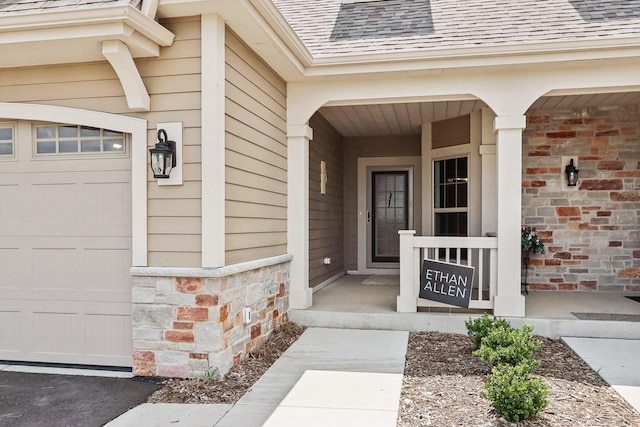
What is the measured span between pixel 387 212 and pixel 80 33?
19.1 feet

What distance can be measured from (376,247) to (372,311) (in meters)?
3.39

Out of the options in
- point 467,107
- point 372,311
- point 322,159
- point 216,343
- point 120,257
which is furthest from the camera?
point 322,159

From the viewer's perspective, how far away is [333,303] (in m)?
5.30

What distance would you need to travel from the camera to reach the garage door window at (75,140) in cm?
374

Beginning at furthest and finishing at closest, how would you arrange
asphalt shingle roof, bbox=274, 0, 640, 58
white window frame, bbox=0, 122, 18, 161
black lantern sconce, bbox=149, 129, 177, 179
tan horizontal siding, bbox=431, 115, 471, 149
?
tan horizontal siding, bbox=431, 115, 471, 149 < asphalt shingle roof, bbox=274, 0, 640, 58 < white window frame, bbox=0, 122, 18, 161 < black lantern sconce, bbox=149, 129, 177, 179

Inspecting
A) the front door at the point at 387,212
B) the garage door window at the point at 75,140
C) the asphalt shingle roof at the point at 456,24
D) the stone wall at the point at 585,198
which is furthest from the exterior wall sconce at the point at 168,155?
the front door at the point at 387,212

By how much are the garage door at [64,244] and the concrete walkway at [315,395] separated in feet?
3.43

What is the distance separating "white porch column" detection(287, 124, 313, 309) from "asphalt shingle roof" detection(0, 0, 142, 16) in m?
2.15

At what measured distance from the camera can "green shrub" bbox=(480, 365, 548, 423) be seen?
2.56m

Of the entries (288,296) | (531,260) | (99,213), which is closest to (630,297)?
(531,260)

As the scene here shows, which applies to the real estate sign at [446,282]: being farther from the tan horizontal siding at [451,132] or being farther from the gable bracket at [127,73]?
the gable bracket at [127,73]

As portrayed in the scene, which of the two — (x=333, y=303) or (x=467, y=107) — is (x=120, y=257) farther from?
(x=467, y=107)

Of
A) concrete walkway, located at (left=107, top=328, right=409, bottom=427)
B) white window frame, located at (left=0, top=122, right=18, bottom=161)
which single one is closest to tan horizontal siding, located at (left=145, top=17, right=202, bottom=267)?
concrete walkway, located at (left=107, top=328, right=409, bottom=427)

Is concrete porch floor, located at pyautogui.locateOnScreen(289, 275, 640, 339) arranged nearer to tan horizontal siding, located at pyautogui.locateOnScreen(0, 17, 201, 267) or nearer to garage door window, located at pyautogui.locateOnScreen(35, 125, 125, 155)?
tan horizontal siding, located at pyautogui.locateOnScreen(0, 17, 201, 267)
